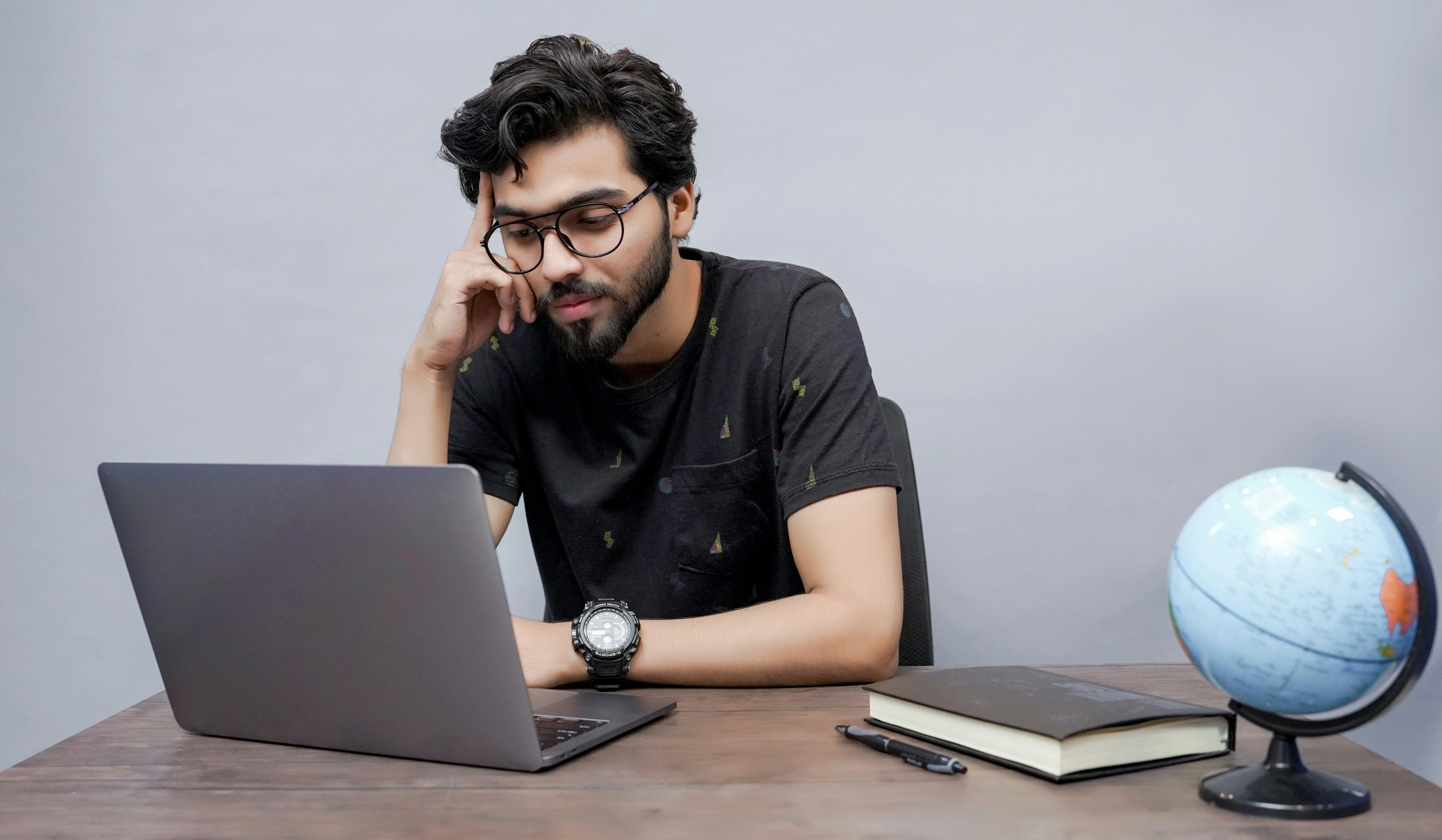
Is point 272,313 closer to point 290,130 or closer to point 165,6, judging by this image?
point 290,130

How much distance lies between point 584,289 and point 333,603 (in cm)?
71

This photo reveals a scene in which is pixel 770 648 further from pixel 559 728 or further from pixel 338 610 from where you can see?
pixel 338 610

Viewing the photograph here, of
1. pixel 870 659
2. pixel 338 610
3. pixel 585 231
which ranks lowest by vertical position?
pixel 870 659

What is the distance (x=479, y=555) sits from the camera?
81 centimetres

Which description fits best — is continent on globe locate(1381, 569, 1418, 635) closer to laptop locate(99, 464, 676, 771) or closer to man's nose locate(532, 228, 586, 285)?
laptop locate(99, 464, 676, 771)

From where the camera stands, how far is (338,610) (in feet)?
2.87

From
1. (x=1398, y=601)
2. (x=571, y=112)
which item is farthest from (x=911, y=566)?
(x=1398, y=601)

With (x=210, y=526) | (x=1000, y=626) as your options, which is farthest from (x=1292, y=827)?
(x=1000, y=626)

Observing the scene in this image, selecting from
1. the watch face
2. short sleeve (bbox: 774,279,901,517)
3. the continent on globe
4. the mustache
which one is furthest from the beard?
the continent on globe

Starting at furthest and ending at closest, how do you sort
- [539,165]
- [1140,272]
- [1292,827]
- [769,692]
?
[1140,272] → [539,165] → [769,692] → [1292,827]

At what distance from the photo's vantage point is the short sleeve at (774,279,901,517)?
4.55ft

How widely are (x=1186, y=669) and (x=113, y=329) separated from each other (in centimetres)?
201

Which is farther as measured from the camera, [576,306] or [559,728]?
[576,306]

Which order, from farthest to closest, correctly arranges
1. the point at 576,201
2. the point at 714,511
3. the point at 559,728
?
the point at 714,511 → the point at 576,201 → the point at 559,728
